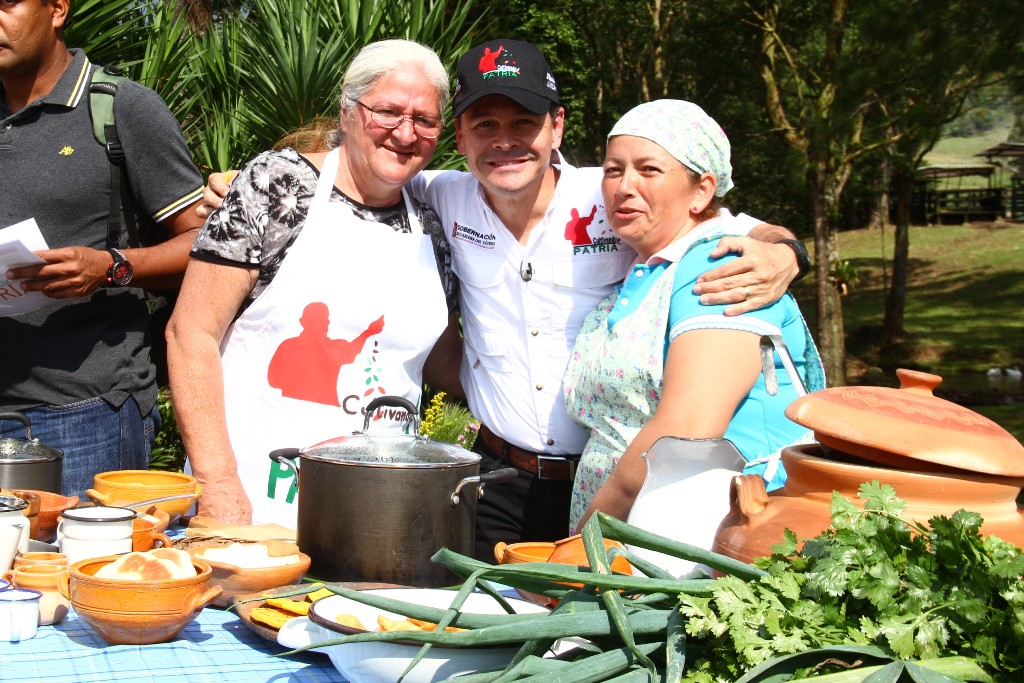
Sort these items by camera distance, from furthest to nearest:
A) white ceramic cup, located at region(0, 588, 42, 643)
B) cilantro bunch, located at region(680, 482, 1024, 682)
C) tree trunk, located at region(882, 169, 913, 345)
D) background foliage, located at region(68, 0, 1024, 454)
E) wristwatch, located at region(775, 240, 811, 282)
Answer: tree trunk, located at region(882, 169, 913, 345) → background foliage, located at region(68, 0, 1024, 454) → wristwatch, located at region(775, 240, 811, 282) → white ceramic cup, located at region(0, 588, 42, 643) → cilantro bunch, located at region(680, 482, 1024, 682)

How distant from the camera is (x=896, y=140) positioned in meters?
13.3

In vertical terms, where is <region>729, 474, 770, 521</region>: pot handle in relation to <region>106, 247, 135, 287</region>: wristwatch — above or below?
below

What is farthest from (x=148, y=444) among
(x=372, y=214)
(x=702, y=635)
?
(x=702, y=635)

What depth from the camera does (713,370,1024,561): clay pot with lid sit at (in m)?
1.36

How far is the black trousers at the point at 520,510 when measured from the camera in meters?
2.75

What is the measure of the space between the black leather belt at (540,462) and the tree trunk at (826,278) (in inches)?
556

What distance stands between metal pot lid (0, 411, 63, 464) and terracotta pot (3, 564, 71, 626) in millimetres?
499

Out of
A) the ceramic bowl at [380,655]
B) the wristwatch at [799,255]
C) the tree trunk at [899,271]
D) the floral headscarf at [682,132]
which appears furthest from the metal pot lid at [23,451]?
the tree trunk at [899,271]

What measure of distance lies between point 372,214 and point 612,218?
0.75 metres

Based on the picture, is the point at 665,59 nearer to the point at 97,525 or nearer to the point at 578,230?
the point at 578,230

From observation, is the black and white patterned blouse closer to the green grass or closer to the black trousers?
the black trousers

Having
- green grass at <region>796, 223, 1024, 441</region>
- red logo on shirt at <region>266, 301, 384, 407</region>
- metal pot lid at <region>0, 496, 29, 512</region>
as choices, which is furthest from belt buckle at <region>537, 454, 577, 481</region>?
green grass at <region>796, 223, 1024, 441</region>

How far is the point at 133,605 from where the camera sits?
166 cm

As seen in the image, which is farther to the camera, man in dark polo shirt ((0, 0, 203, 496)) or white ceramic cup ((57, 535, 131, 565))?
man in dark polo shirt ((0, 0, 203, 496))
